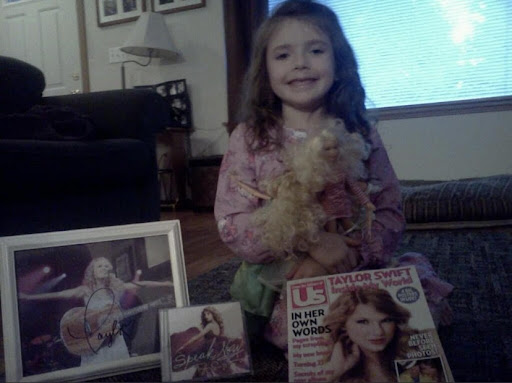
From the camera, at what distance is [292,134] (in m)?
0.76

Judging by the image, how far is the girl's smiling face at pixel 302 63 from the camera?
0.73 m

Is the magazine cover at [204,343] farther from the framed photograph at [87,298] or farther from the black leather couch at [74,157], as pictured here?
the black leather couch at [74,157]

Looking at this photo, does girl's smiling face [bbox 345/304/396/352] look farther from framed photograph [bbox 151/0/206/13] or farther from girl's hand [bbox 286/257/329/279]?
framed photograph [bbox 151/0/206/13]

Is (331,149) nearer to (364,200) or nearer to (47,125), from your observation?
(364,200)

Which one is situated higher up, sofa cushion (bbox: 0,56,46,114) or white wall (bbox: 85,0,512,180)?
white wall (bbox: 85,0,512,180)

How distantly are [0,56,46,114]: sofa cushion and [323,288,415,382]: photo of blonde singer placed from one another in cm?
123

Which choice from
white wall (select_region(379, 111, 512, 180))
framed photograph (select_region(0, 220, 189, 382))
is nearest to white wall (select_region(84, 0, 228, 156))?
white wall (select_region(379, 111, 512, 180))

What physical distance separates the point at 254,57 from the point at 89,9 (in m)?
3.00

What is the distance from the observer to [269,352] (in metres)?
0.76

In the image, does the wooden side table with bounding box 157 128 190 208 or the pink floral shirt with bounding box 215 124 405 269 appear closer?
the pink floral shirt with bounding box 215 124 405 269

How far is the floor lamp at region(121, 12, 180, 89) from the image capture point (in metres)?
2.72

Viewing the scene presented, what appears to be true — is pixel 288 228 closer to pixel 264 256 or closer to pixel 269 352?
pixel 264 256

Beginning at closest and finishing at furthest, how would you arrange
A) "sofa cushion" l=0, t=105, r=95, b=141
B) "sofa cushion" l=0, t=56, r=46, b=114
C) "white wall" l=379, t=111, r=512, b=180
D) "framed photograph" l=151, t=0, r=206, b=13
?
"sofa cushion" l=0, t=105, r=95, b=141, "sofa cushion" l=0, t=56, r=46, b=114, "white wall" l=379, t=111, r=512, b=180, "framed photograph" l=151, t=0, r=206, b=13

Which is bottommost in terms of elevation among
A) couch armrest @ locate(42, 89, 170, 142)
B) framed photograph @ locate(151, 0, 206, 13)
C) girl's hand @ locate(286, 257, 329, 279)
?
girl's hand @ locate(286, 257, 329, 279)
